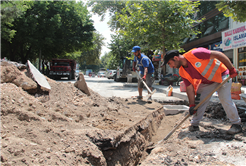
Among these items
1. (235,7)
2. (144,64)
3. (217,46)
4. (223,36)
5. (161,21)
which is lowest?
(144,64)

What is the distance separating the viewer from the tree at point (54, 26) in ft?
59.0

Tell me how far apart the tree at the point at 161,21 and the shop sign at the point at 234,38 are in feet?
8.15

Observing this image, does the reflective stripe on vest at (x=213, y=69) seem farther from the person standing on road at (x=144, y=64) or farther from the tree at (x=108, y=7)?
the tree at (x=108, y=7)

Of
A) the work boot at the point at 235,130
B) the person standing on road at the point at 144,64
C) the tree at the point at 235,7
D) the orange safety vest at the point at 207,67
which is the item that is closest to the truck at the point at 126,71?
the person standing on road at the point at 144,64

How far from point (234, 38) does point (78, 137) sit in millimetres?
13901

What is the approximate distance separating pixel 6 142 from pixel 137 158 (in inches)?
78.1

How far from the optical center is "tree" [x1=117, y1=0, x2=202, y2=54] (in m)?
12.9

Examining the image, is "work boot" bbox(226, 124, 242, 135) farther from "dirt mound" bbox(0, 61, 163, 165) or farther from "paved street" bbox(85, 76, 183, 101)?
"paved street" bbox(85, 76, 183, 101)

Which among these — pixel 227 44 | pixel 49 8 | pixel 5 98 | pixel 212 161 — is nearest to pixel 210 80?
pixel 212 161

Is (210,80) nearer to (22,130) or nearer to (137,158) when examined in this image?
(137,158)

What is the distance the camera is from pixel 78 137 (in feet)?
7.84

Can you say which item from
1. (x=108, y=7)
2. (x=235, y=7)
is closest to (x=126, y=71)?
(x=108, y=7)

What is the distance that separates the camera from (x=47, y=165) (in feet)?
5.80

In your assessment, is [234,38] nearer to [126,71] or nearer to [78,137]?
[126,71]
